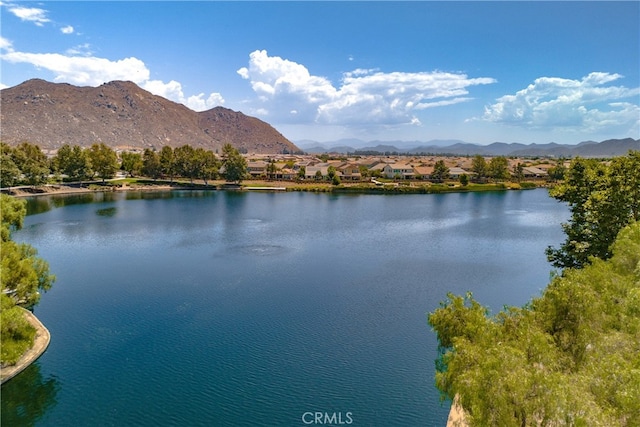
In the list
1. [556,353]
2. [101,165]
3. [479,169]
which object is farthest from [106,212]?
[479,169]

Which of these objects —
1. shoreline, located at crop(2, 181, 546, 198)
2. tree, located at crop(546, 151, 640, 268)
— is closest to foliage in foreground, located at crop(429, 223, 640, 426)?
tree, located at crop(546, 151, 640, 268)

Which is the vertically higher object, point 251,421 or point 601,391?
point 601,391

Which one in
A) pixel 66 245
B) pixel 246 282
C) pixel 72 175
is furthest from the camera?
pixel 72 175

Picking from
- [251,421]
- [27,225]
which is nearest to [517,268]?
[251,421]

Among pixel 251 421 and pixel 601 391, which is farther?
pixel 251 421

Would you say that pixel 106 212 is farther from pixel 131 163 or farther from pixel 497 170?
pixel 497 170

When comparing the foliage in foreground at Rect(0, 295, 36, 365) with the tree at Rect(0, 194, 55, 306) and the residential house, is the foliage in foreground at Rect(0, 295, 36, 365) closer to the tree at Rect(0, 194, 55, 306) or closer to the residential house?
the tree at Rect(0, 194, 55, 306)

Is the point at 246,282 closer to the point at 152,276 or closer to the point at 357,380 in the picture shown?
the point at 152,276
